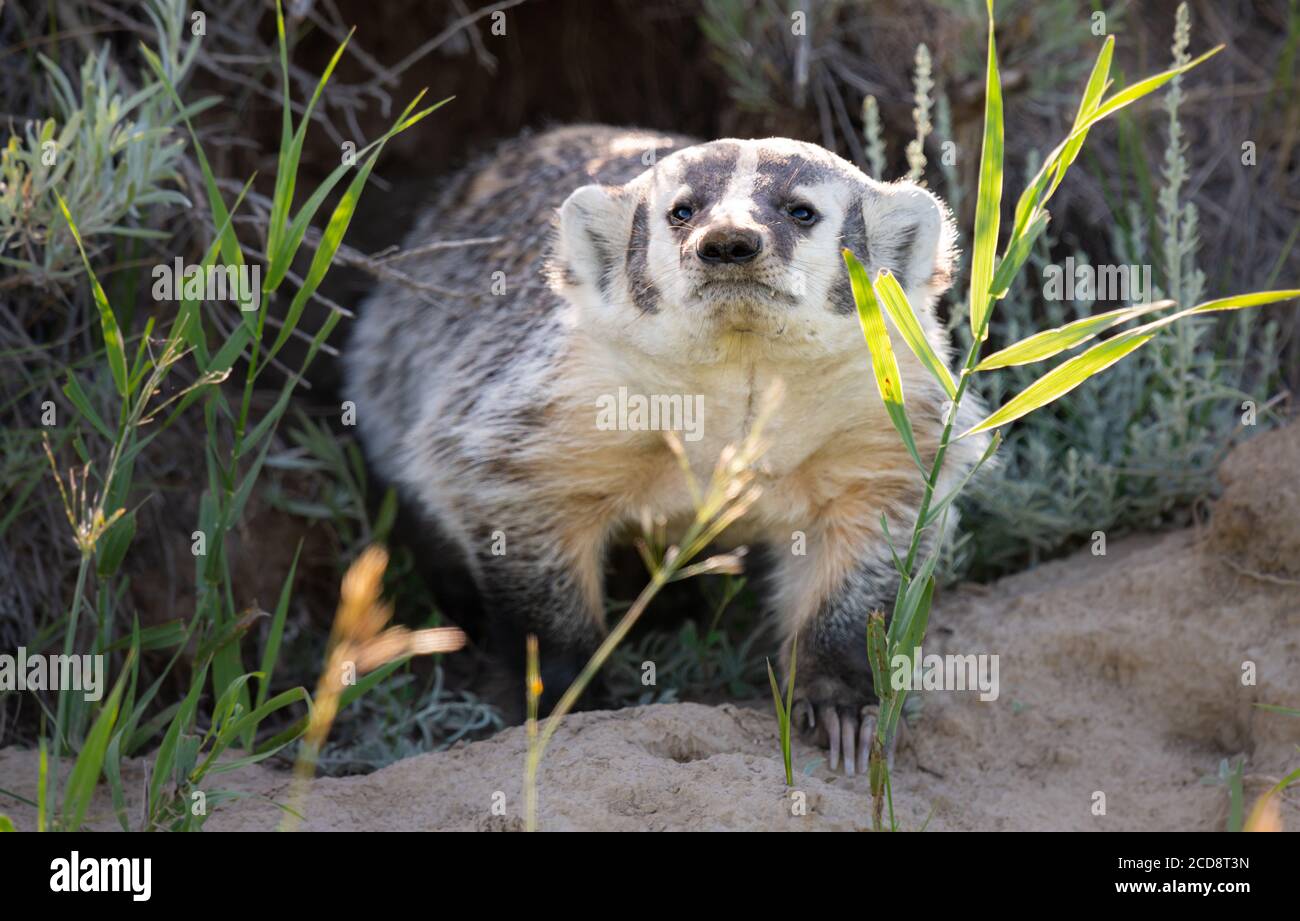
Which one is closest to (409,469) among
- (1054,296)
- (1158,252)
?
(1054,296)

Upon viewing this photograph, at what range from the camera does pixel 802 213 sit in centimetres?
216

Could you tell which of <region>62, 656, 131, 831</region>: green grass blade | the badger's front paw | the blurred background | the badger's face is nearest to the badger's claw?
the badger's front paw

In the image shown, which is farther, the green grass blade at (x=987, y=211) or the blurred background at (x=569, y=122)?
the blurred background at (x=569, y=122)

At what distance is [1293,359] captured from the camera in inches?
131

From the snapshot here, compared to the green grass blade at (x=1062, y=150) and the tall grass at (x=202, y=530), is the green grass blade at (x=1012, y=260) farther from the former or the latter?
the tall grass at (x=202, y=530)

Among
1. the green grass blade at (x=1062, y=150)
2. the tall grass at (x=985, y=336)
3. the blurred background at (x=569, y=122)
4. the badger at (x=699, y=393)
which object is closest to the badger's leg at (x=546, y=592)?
the badger at (x=699, y=393)

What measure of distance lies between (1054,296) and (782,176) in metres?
1.02

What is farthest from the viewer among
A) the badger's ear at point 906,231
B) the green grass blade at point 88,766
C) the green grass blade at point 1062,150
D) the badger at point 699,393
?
the badger's ear at point 906,231

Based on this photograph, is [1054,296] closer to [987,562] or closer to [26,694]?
[987,562]

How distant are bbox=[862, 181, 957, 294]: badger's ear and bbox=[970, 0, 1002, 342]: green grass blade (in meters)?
0.46

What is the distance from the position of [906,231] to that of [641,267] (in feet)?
1.34

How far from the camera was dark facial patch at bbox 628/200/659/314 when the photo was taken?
2.21m

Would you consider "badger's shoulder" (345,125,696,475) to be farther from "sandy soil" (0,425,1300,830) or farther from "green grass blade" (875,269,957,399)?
"green grass blade" (875,269,957,399)

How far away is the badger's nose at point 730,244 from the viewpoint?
198 centimetres
